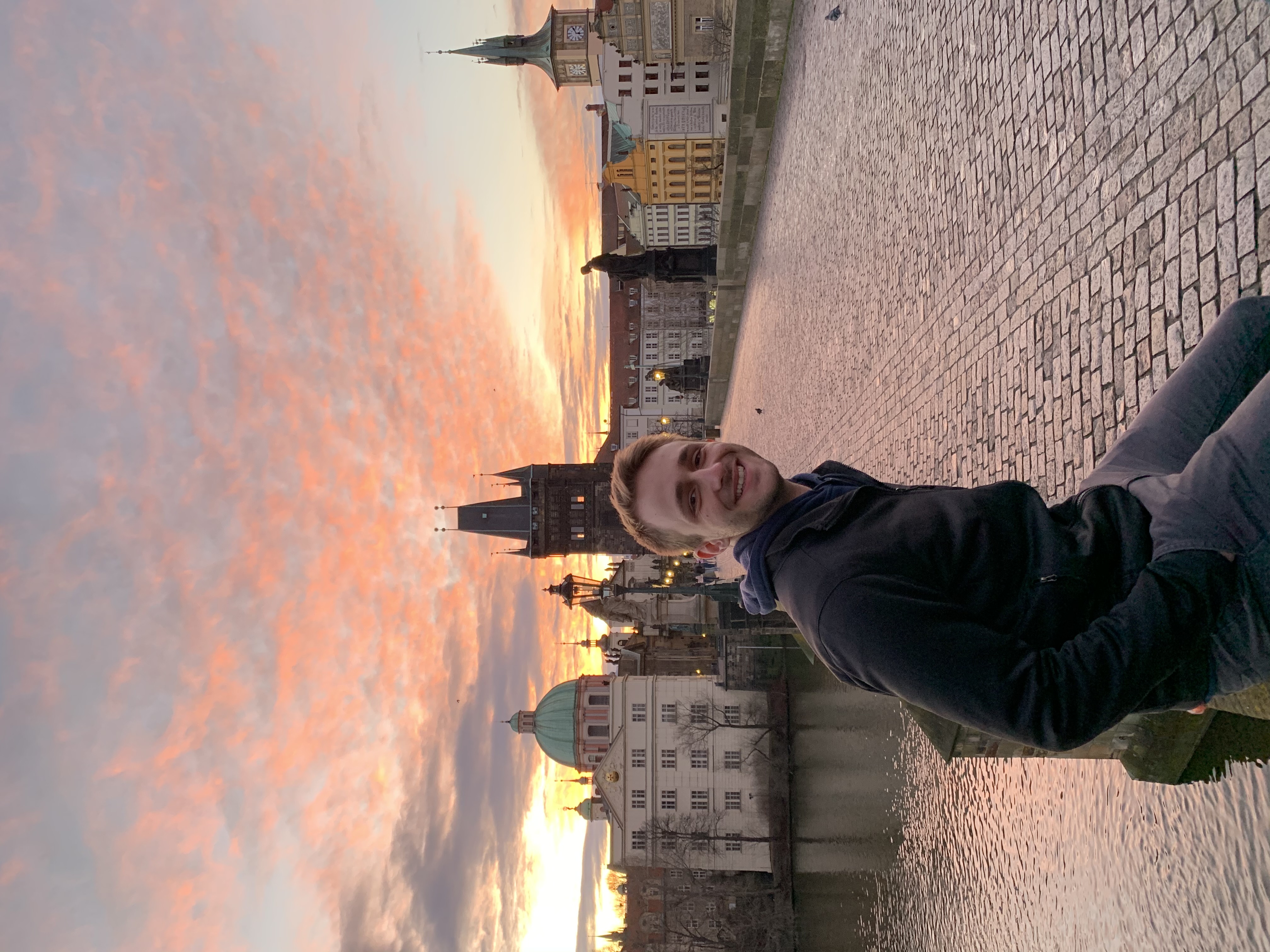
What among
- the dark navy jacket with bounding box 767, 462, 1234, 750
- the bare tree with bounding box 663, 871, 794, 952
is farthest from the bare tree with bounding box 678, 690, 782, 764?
the dark navy jacket with bounding box 767, 462, 1234, 750

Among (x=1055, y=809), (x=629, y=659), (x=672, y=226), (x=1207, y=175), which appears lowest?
(x=629, y=659)

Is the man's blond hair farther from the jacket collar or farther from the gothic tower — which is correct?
the gothic tower

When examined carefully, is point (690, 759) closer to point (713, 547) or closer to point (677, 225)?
point (713, 547)

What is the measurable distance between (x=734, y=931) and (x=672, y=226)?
4180cm

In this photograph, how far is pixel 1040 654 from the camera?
201 centimetres

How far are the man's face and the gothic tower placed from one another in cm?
3391

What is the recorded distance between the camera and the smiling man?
78.1 inches

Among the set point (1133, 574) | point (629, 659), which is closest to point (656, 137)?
point (629, 659)

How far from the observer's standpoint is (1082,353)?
5418 mm

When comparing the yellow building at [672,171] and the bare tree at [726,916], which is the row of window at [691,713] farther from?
the yellow building at [672,171]

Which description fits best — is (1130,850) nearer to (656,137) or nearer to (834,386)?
(834,386)

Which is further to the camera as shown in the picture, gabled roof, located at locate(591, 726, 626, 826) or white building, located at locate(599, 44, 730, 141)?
white building, located at locate(599, 44, 730, 141)

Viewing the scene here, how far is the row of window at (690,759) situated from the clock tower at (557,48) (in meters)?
29.8

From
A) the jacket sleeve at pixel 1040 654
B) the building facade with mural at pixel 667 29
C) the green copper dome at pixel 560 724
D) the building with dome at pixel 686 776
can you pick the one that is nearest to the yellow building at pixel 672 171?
the building facade with mural at pixel 667 29
